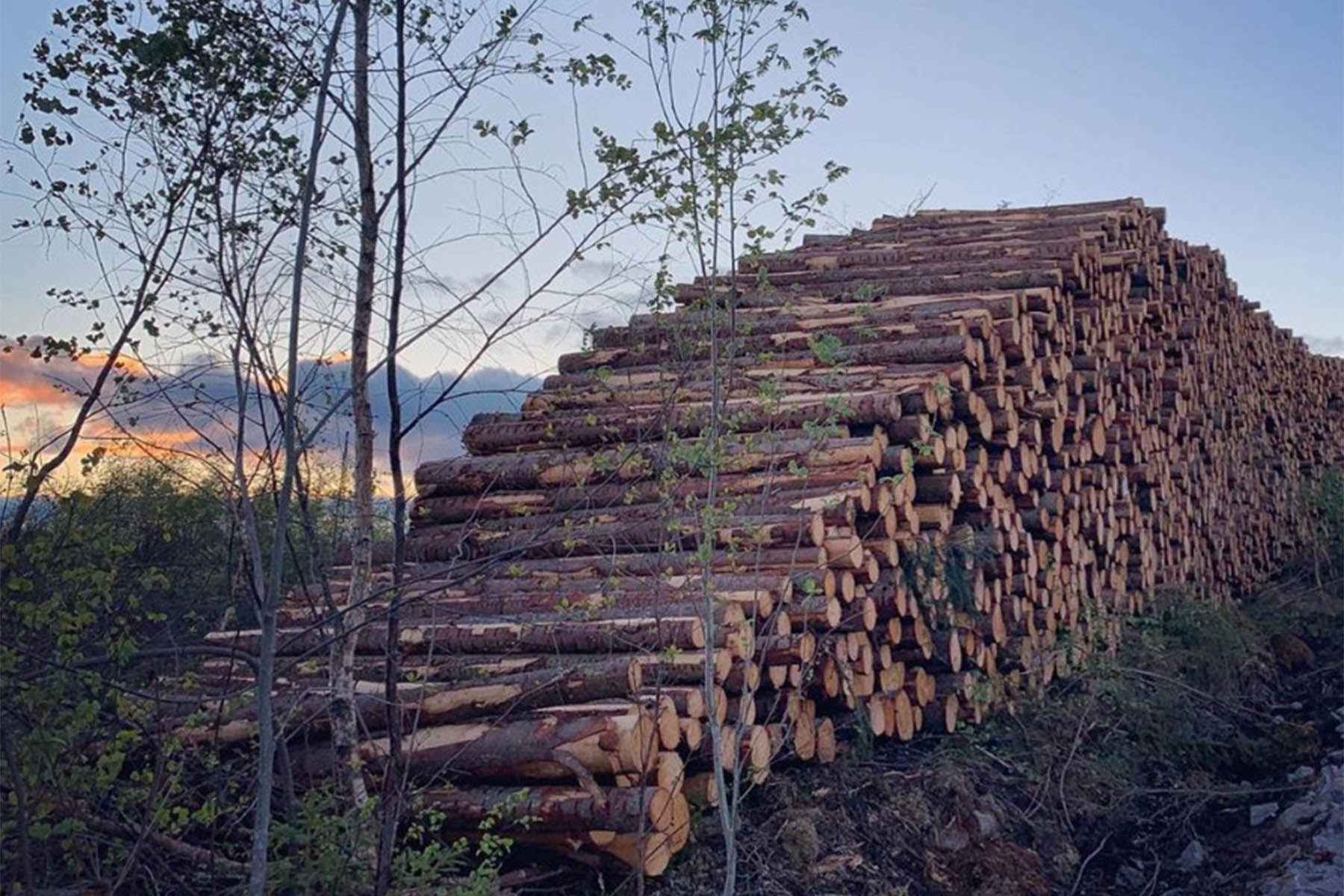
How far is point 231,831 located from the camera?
4.75 m

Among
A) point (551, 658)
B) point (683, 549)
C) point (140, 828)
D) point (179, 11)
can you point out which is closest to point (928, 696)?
point (683, 549)

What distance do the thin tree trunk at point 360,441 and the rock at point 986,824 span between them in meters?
2.87

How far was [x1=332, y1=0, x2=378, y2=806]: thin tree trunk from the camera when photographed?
168 inches

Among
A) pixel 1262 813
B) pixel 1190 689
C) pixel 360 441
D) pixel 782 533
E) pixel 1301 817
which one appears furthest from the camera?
pixel 1190 689

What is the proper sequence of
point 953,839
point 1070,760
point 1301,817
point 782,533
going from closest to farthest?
1. point 953,839
2. point 782,533
3. point 1301,817
4. point 1070,760

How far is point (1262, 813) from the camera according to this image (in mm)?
6664

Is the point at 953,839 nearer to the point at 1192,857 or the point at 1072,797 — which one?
the point at 1072,797

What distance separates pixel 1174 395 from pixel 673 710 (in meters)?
7.62

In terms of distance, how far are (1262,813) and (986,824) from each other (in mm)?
1698

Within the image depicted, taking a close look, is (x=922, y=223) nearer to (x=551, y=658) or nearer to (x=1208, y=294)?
(x=1208, y=294)

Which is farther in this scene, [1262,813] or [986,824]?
[1262,813]

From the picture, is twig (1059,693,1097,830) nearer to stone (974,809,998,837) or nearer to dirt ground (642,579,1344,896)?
dirt ground (642,579,1344,896)

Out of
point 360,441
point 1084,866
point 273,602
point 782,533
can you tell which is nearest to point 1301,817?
point 1084,866

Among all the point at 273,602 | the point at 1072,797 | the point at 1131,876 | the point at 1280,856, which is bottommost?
the point at 1131,876
